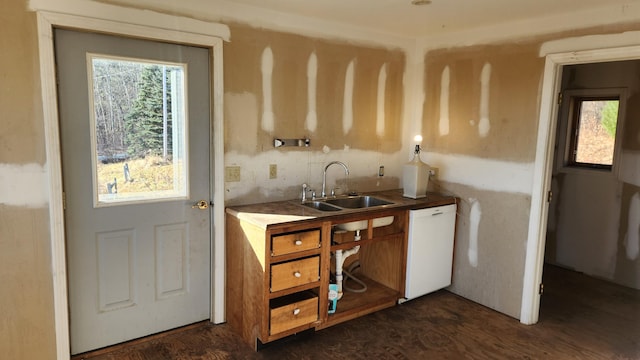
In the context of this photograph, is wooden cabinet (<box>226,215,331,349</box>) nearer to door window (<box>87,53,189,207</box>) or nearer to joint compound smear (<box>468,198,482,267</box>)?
door window (<box>87,53,189,207</box>)

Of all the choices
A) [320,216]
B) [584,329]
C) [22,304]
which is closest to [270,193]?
[320,216]

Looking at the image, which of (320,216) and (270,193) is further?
(270,193)

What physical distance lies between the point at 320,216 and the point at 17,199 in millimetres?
1774

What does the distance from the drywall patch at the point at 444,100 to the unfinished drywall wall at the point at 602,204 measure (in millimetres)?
1707

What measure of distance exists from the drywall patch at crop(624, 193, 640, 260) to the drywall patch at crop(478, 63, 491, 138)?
1854 millimetres

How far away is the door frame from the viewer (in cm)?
231

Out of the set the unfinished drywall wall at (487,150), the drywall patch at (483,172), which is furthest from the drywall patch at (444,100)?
the drywall patch at (483,172)

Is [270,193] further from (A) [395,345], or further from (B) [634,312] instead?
(B) [634,312]

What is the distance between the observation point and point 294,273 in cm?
277

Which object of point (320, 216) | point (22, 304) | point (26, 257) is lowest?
point (22, 304)

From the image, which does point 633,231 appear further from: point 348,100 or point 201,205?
point 201,205

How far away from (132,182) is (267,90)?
3.76 ft

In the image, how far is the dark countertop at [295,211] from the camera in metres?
2.73

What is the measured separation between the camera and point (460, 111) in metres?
3.67
